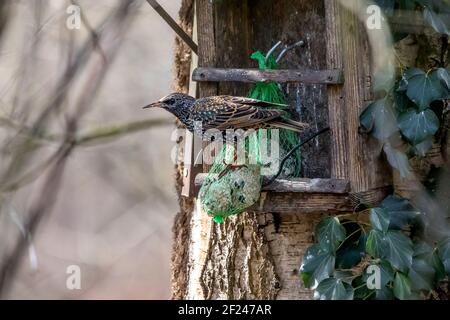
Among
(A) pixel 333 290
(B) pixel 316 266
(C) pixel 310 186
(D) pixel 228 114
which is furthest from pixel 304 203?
(D) pixel 228 114

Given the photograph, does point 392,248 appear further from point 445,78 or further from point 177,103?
point 177,103

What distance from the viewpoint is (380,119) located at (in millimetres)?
3545

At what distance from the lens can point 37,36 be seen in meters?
5.02

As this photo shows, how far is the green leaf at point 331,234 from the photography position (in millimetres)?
3582

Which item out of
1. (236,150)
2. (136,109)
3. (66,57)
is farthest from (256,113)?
(136,109)

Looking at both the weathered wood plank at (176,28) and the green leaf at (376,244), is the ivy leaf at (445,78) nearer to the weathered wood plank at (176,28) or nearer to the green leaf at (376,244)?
the green leaf at (376,244)

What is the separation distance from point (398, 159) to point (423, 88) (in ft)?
1.02

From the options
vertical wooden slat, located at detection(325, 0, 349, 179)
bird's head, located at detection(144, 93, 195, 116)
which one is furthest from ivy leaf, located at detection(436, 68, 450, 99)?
bird's head, located at detection(144, 93, 195, 116)

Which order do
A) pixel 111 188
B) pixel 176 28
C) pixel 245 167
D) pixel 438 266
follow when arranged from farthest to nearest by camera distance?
pixel 111 188 → pixel 176 28 → pixel 245 167 → pixel 438 266

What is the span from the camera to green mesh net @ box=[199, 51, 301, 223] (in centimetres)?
361

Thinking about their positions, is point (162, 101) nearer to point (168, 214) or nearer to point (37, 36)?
point (37, 36)

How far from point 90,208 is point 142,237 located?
0.50 m

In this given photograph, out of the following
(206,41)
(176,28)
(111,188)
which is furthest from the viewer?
(111,188)

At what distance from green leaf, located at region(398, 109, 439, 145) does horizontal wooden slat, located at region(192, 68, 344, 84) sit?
320mm
